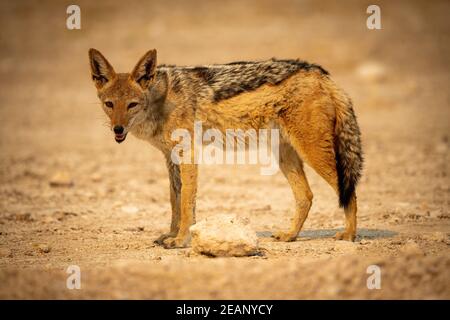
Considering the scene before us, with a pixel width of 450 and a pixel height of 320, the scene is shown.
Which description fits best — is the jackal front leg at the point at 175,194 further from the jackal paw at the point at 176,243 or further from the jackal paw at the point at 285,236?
the jackal paw at the point at 285,236

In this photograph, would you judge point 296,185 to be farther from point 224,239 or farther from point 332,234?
point 224,239

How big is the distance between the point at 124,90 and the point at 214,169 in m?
5.50

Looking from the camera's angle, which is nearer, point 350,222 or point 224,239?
point 224,239

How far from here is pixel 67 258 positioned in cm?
785

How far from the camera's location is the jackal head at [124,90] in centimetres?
812

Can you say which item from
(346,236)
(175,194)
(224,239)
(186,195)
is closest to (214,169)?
(175,194)

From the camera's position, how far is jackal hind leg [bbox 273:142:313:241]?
862 centimetres

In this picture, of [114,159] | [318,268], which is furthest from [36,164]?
[318,268]

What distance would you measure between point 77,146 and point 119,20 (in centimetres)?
1422

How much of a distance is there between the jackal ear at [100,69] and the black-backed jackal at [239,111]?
0.04ft

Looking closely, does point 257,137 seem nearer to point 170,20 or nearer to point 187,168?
point 187,168

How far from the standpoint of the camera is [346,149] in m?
8.22

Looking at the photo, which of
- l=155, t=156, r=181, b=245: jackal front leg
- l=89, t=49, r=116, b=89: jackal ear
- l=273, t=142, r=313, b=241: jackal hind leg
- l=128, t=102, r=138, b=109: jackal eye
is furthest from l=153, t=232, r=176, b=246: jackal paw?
l=89, t=49, r=116, b=89: jackal ear

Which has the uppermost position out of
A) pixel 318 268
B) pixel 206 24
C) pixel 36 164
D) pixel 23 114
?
pixel 206 24
